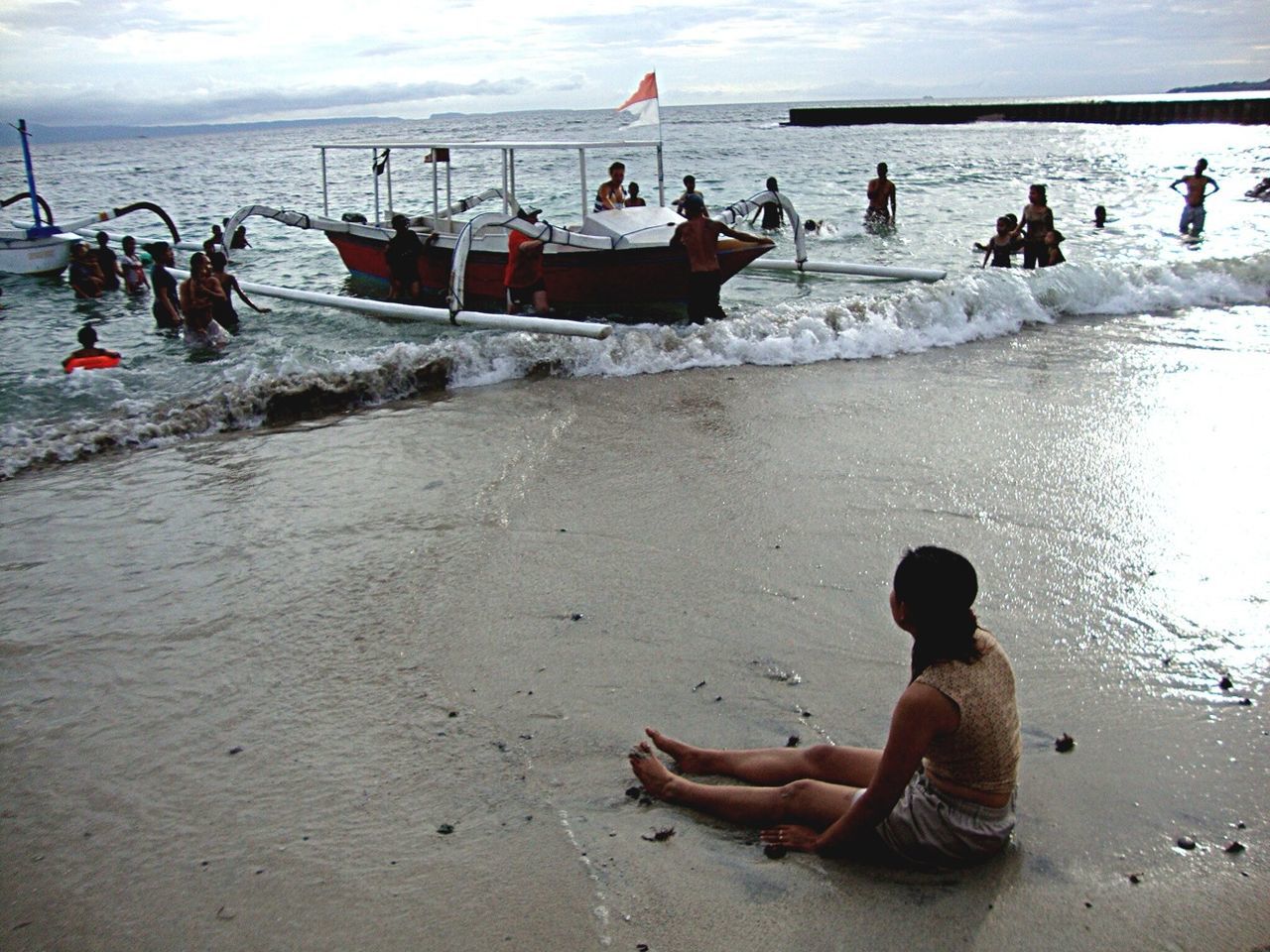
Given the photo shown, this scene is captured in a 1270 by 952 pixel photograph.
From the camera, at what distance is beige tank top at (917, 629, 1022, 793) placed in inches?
103

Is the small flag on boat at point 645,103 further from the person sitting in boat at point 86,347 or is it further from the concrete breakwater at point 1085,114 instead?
the concrete breakwater at point 1085,114

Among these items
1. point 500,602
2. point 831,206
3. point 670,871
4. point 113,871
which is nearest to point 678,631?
point 500,602

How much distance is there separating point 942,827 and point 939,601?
684 mm

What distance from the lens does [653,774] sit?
3217 mm

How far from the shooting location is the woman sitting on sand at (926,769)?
2586 millimetres

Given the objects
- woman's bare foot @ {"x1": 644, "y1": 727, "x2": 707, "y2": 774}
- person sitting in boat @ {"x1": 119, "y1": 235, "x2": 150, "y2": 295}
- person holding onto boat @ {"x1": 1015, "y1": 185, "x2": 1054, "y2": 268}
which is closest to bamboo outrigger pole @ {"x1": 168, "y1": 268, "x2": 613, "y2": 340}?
person sitting in boat @ {"x1": 119, "y1": 235, "x2": 150, "y2": 295}

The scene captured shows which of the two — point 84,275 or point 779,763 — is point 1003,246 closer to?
point 779,763

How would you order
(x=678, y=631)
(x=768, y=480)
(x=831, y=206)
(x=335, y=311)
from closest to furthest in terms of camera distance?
(x=678, y=631) → (x=768, y=480) → (x=335, y=311) → (x=831, y=206)

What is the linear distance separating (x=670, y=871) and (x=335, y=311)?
12.3 metres

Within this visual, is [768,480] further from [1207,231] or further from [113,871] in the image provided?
[1207,231]

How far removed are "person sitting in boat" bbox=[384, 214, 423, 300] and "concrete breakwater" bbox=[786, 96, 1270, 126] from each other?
64613 mm

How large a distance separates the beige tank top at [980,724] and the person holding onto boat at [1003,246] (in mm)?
12641

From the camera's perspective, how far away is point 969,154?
148 feet

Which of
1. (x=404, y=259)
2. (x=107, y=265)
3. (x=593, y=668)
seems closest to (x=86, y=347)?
(x=404, y=259)
